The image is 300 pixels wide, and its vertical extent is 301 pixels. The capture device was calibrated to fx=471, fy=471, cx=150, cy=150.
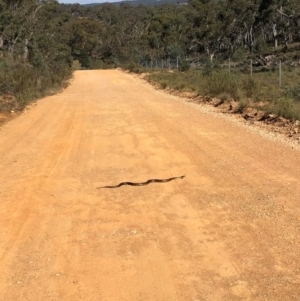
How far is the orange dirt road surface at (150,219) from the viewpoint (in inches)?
164

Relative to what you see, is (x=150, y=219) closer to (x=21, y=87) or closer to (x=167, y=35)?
(x=21, y=87)

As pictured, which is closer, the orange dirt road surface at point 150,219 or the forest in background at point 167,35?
the orange dirt road surface at point 150,219

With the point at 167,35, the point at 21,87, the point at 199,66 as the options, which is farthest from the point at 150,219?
the point at 167,35

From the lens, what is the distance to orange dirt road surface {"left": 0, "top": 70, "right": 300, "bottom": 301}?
164 inches

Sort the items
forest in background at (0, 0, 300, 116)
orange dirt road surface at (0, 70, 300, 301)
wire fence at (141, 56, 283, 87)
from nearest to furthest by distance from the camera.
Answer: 1. orange dirt road surface at (0, 70, 300, 301)
2. wire fence at (141, 56, 283, 87)
3. forest in background at (0, 0, 300, 116)

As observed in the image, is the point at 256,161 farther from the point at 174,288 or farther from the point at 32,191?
the point at 174,288

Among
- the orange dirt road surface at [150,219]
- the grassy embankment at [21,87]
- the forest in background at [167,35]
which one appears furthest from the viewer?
the forest in background at [167,35]

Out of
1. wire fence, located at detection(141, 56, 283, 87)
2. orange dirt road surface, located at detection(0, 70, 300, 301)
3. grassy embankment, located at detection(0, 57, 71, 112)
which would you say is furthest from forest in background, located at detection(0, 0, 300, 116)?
orange dirt road surface, located at detection(0, 70, 300, 301)

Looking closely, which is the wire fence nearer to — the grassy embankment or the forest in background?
the forest in background

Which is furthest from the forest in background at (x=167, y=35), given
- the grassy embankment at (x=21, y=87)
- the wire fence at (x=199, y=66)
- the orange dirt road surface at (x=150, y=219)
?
Result: the orange dirt road surface at (x=150, y=219)

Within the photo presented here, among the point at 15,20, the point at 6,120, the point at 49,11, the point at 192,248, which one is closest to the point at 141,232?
the point at 192,248

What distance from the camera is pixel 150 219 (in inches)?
223

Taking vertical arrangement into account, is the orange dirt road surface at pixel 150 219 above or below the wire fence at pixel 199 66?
above

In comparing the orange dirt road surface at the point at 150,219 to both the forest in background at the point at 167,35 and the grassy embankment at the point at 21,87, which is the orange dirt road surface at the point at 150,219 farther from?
the forest in background at the point at 167,35
